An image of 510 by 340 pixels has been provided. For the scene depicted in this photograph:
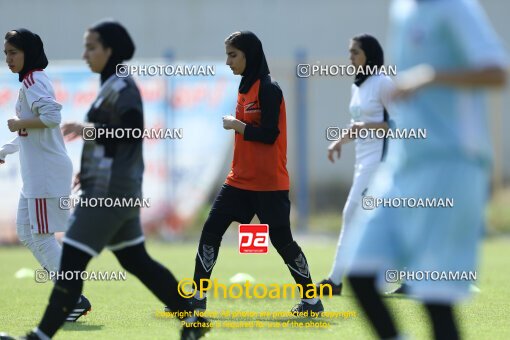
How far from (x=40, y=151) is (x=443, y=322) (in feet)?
13.6

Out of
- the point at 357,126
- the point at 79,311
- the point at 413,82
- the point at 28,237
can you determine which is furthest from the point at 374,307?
the point at 357,126

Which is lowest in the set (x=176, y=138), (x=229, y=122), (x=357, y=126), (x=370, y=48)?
(x=176, y=138)

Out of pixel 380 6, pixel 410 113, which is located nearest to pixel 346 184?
pixel 380 6

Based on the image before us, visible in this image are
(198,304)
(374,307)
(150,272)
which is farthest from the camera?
(198,304)

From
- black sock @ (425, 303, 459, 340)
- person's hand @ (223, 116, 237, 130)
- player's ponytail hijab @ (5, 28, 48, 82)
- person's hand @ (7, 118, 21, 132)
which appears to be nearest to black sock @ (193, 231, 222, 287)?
person's hand @ (223, 116, 237, 130)

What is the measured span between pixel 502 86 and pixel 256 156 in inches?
140

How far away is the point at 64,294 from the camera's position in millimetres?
6094

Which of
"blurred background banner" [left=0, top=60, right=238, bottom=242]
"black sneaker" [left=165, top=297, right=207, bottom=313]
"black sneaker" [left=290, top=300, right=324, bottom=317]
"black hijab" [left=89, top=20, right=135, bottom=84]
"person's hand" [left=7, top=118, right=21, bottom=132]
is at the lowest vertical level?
"blurred background banner" [left=0, top=60, right=238, bottom=242]

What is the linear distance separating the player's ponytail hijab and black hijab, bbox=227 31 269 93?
4.78ft

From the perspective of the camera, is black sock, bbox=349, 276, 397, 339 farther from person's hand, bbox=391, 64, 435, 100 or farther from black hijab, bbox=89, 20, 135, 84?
black hijab, bbox=89, 20, 135, 84

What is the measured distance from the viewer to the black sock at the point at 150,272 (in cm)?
634

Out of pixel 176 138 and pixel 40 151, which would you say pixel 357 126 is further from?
pixel 176 138

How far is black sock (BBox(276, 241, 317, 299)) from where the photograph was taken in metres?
8.13

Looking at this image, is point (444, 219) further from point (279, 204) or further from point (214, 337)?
point (279, 204)
